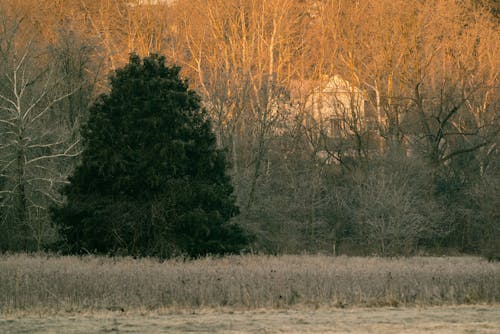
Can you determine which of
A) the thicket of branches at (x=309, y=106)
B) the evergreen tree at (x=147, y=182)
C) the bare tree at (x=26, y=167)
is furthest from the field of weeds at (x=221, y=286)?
the thicket of branches at (x=309, y=106)

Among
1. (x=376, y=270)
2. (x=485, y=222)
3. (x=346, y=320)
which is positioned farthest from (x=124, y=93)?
(x=485, y=222)

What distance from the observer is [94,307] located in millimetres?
18156

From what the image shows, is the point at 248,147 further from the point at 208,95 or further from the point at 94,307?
the point at 94,307

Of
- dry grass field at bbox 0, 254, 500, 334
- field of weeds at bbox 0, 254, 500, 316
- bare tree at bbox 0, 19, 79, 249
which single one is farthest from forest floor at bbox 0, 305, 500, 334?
bare tree at bbox 0, 19, 79, 249

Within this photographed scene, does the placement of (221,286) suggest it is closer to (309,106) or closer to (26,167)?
(26,167)

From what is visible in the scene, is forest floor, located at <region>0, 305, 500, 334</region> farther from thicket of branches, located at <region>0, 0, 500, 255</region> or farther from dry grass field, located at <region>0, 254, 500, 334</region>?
thicket of branches, located at <region>0, 0, 500, 255</region>

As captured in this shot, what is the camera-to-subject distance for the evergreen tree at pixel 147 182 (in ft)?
97.1

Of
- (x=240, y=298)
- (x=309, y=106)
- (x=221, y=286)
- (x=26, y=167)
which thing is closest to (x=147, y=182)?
(x=221, y=286)

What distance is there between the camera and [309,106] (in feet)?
174

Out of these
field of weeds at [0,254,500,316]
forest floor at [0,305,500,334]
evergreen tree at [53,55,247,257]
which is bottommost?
forest floor at [0,305,500,334]

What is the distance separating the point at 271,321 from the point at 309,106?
37.2 metres

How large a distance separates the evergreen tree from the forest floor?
12.0 m

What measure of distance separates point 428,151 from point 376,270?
24489 millimetres

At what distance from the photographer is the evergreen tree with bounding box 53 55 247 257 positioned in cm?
2959
